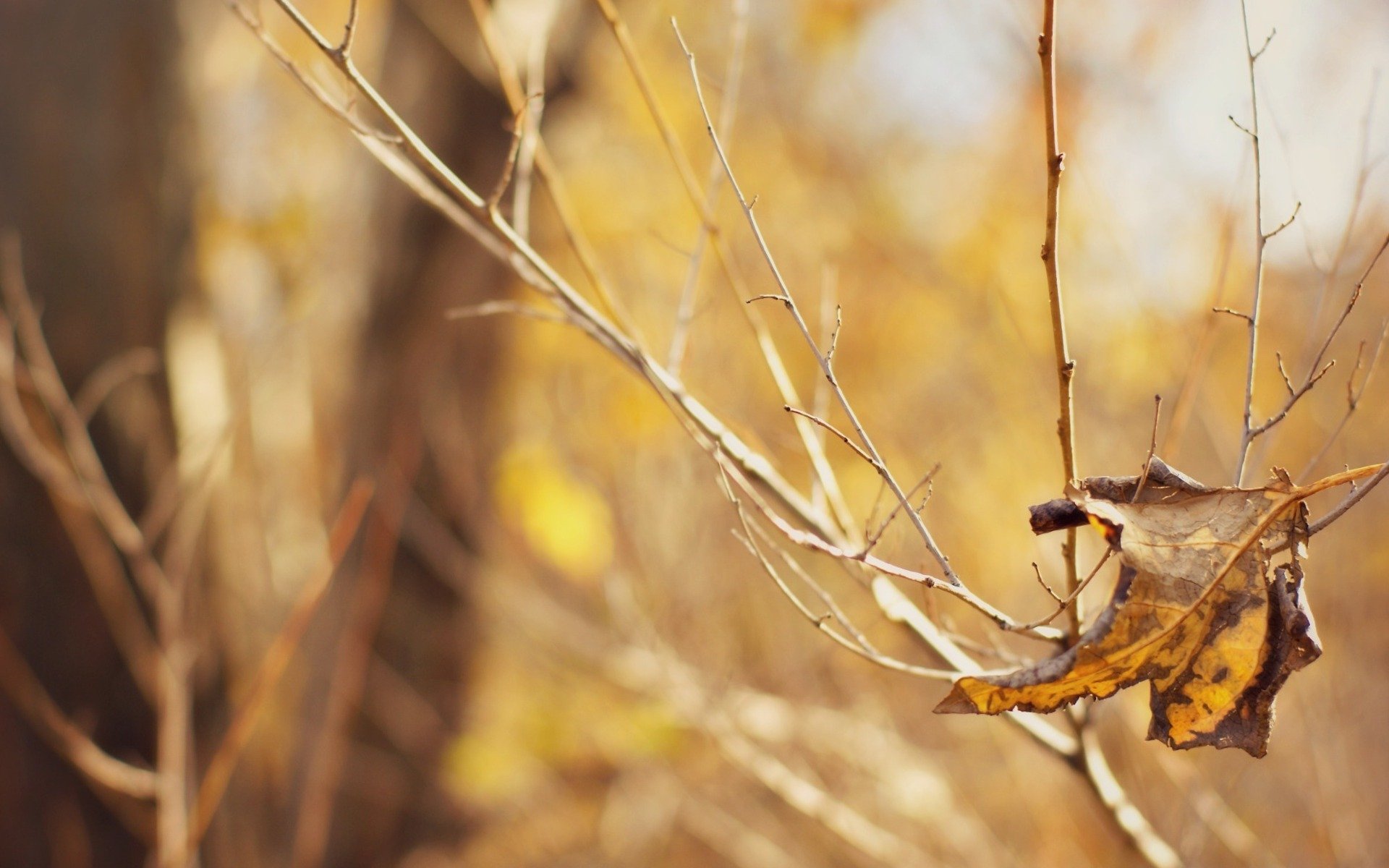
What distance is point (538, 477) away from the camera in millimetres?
2896

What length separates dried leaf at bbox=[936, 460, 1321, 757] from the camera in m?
0.46

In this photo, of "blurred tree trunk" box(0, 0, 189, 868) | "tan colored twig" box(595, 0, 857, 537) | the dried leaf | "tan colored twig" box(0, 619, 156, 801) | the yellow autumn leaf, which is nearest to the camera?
the dried leaf

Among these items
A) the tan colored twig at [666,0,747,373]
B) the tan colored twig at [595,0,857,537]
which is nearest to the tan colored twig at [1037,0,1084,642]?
the tan colored twig at [595,0,857,537]

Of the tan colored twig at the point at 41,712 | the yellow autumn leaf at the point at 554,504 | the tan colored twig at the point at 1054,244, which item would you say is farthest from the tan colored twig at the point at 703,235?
the yellow autumn leaf at the point at 554,504

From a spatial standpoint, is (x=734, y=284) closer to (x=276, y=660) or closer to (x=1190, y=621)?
(x=1190, y=621)

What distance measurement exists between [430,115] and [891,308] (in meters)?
2.73

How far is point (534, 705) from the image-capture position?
3090 mm

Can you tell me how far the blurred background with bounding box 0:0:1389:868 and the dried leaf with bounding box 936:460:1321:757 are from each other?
0.63ft

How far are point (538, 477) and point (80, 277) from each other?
58.1 inches

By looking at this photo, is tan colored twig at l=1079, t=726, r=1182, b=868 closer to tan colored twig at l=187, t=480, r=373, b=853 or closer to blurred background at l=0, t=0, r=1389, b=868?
blurred background at l=0, t=0, r=1389, b=868

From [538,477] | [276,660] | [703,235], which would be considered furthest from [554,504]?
[703,235]

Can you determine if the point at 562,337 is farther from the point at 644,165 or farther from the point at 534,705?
the point at 534,705

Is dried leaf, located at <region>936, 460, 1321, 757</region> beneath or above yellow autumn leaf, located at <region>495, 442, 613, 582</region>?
beneath

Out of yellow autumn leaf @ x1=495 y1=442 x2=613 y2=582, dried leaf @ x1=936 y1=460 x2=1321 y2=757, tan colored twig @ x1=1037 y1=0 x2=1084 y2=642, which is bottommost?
dried leaf @ x1=936 y1=460 x2=1321 y2=757
